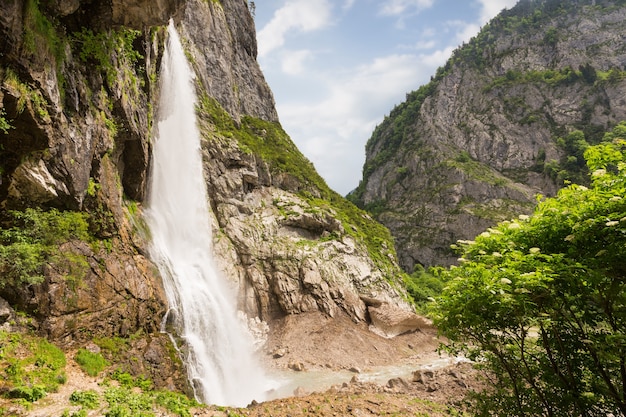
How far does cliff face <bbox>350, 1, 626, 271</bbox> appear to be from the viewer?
253 feet

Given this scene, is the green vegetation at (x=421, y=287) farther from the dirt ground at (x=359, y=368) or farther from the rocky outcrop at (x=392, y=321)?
the dirt ground at (x=359, y=368)

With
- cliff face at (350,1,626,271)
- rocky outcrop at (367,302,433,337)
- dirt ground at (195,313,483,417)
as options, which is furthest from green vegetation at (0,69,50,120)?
cliff face at (350,1,626,271)

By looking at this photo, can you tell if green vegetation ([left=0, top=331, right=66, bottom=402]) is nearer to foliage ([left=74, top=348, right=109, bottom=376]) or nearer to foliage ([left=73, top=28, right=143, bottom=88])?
foliage ([left=74, top=348, right=109, bottom=376])

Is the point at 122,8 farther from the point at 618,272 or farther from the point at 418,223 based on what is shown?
the point at 418,223

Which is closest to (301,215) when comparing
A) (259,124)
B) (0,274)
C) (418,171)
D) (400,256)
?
(259,124)

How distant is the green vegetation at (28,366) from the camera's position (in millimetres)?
9359

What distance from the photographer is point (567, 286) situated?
6070mm

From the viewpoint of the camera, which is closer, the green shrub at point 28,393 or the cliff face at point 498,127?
the green shrub at point 28,393

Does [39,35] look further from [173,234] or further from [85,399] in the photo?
[173,234]

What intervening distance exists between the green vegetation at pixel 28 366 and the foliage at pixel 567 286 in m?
11.2

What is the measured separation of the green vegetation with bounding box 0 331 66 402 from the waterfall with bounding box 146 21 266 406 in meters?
6.76

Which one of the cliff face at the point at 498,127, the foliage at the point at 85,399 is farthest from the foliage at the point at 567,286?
the cliff face at the point at 498,127

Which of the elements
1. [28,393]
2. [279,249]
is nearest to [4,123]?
[28,393]

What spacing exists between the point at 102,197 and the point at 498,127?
9462 cm
